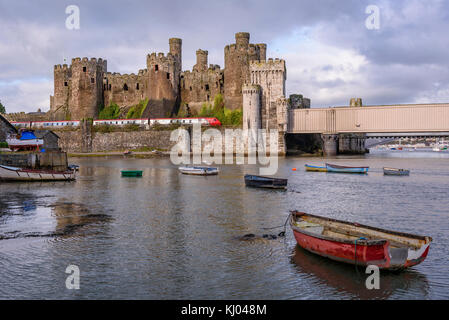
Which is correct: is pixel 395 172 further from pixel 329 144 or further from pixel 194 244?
pixel 194 244

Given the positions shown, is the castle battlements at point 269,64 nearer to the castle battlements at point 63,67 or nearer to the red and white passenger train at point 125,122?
the red and white passenger train at point 125,122

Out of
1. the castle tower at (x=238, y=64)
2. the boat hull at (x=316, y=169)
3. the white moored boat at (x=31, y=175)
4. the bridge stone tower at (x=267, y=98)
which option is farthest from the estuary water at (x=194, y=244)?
the castle tower at (x=238, y=64)

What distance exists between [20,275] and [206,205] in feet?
50.3

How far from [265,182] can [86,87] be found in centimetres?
6543

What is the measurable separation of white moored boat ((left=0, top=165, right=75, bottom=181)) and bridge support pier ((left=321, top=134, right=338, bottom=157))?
2235 inches

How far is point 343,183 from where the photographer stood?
4288cm

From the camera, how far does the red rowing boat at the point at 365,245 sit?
47.4ft

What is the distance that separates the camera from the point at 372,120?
270 feet

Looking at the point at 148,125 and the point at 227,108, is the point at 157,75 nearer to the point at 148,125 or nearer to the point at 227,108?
the point at 148,125

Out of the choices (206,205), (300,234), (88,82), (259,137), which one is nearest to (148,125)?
(88,82)

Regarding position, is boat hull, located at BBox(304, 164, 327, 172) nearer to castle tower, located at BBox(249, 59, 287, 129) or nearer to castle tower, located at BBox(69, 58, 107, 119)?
castle tower, located at BBox(249, 59, 287, 129)

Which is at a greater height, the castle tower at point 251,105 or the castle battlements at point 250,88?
the castle battlements at point 250,88

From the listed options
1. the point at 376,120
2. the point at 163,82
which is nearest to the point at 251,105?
the point at 163,82

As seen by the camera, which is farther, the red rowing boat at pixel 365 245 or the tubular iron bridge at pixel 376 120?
the tubular iron bridge at pixel 376 120
